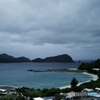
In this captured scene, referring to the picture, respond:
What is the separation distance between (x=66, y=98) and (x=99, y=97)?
3.69 meters

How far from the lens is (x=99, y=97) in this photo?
2573 cm

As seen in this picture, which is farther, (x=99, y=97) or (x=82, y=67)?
(x=82, y=67)

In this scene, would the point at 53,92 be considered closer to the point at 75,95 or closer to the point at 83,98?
the point at 75,95

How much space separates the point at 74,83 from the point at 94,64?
49172 millimetres

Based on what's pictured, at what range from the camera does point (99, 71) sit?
7700 cm

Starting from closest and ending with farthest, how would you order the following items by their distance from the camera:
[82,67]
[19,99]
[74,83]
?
[19,99] → [74,83] → [82,67]

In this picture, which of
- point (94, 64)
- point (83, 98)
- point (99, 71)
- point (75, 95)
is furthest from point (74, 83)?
point (94, 64)

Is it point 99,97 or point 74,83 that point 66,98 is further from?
point 74,83

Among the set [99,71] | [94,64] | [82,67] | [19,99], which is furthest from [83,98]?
[82,67]

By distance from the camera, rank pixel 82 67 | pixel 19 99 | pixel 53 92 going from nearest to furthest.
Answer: pixel 19 99 → pixel 53 92 → pixel 82 67

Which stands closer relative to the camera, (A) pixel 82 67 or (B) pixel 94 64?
(B) pixel 94 64

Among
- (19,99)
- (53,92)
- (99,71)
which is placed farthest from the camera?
(99,71)

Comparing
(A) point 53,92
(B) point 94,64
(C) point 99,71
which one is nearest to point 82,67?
(B) point 94,64

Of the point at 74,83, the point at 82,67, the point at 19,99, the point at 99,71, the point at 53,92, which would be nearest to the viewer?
the point at 19,99
